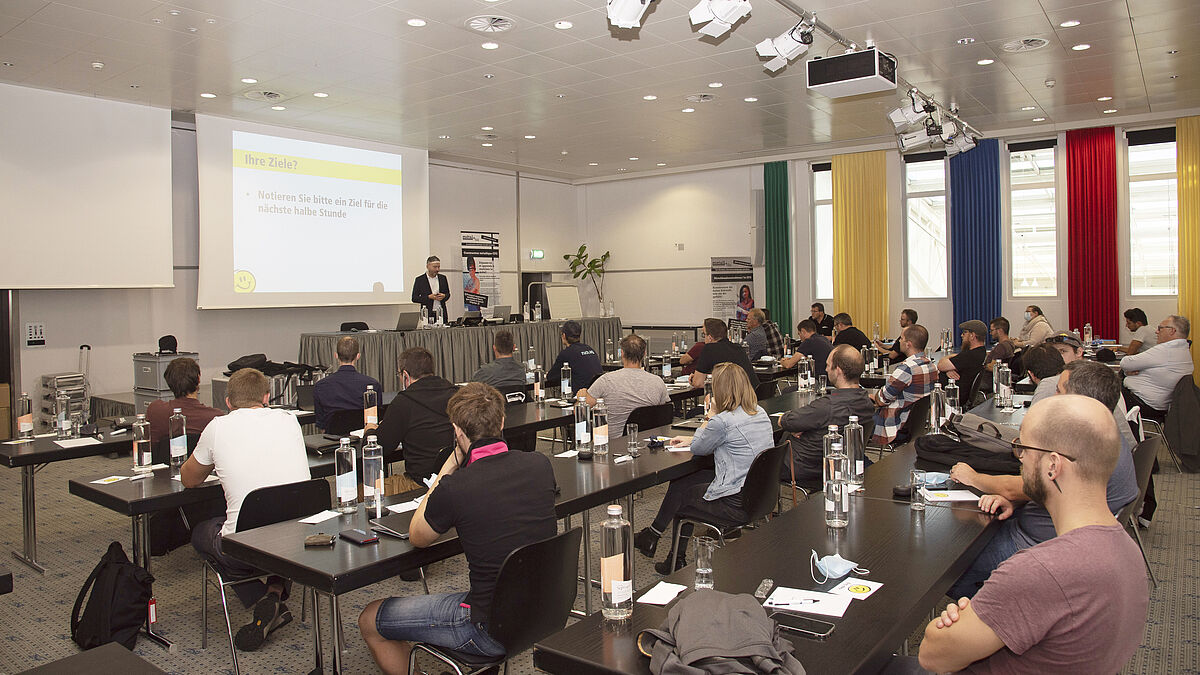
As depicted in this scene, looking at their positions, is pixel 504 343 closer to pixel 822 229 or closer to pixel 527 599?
pixel 527 599

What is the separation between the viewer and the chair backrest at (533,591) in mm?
2533

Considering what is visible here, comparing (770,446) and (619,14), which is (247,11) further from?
(770,446)

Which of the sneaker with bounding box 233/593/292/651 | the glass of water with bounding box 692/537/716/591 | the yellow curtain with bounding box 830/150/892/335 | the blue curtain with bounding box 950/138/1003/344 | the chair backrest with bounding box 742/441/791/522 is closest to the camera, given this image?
the glass of water with bounding box 692/537/716/591

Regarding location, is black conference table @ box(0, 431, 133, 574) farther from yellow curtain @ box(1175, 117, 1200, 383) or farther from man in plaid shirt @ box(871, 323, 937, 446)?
yellow curtain @ box(1175, 117, 1200, 383)

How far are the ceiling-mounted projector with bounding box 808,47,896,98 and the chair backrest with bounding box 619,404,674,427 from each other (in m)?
3.37

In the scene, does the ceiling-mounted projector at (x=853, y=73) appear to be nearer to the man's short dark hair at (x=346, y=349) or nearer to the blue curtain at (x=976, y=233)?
the man's short dark hair at (x=346, y=349)

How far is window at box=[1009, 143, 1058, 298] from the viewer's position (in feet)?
39.6

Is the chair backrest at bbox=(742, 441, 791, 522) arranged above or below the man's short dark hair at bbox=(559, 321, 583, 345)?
below

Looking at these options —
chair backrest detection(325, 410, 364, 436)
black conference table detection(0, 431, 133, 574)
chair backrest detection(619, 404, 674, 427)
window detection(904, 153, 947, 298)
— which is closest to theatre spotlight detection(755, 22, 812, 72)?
chair backrest detection(619, 404, 674, 427)

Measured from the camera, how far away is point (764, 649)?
1716 millimetres

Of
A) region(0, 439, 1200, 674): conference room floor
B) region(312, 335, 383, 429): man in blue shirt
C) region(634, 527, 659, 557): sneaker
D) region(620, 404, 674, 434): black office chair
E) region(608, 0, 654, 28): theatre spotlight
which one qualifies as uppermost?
region(608, 0, 654, 28): theatre spotlight

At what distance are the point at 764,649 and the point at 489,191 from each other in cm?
1332

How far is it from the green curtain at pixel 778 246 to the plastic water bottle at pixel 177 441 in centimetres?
1130

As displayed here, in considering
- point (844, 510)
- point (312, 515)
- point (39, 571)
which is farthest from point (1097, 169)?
point (39, 571)
